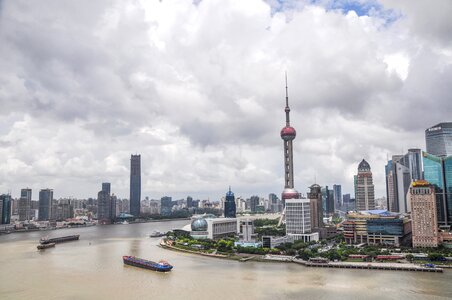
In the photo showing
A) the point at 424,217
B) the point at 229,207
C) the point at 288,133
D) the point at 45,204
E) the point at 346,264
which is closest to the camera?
the point at 346,264

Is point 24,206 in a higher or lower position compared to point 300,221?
higher

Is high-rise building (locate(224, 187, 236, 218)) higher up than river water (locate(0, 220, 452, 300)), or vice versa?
high-rise building (locate(224, 187, 236, 218))

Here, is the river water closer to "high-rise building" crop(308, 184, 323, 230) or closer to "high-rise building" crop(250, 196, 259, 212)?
"high-rise building" crop(308, 184, 323, 230)

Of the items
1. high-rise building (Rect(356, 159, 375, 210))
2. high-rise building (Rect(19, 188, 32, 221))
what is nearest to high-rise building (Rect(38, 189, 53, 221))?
high-rise building (Rect(19, 188, 32, 221))

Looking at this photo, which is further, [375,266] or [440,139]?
[440,139]

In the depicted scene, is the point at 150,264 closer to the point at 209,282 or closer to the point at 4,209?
the point at 209,282

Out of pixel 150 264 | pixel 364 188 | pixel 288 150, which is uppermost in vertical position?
pixel 288 150

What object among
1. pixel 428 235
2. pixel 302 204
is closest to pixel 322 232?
pixel 302 204

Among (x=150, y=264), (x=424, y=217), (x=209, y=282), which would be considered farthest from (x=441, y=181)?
(x=209, y=282)
